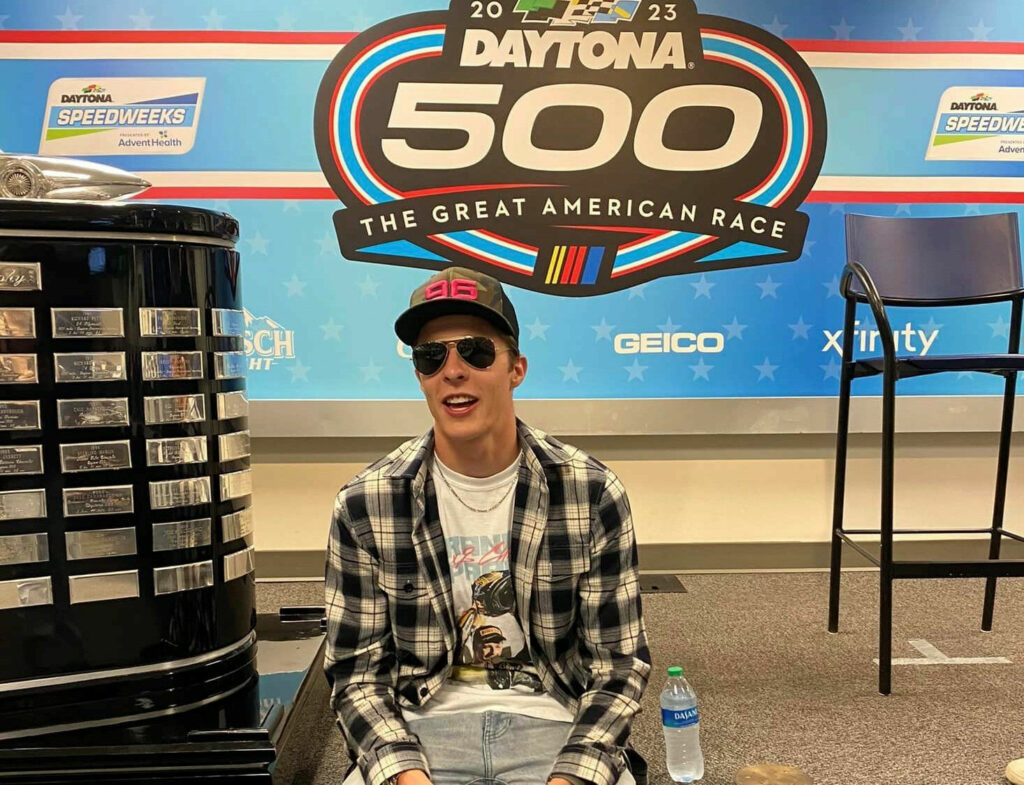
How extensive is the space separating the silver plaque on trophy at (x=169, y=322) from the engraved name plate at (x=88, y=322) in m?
0.04

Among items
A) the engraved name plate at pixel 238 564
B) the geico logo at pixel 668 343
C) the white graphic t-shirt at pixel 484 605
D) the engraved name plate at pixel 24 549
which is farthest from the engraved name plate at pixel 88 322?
the geico logo at pixel 668 343

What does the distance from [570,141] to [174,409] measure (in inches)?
73.5

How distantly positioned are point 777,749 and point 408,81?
94.1 inches

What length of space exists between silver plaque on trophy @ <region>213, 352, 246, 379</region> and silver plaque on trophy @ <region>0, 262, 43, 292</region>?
1.08 ft

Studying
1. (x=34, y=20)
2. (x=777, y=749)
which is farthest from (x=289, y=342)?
(x=777, y=749)

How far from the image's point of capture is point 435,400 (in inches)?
49.2

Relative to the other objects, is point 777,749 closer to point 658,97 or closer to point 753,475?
point 753,475

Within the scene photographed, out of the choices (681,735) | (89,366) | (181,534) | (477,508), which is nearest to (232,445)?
(181,534)

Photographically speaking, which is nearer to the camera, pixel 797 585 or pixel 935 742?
pixel 935 742

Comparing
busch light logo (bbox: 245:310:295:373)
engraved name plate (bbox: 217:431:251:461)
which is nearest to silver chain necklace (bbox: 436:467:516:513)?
engraved name plate (bbox: 217:431:251:461)

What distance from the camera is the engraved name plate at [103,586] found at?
145 centimetres

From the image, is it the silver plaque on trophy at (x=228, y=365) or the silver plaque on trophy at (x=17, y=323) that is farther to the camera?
the silver plaque on trophy at (x=228, y=365)

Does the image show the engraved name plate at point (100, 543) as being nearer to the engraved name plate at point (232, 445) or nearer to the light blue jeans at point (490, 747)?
the engraved name plate at point (232, 445)

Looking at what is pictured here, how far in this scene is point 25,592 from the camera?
1.43m
